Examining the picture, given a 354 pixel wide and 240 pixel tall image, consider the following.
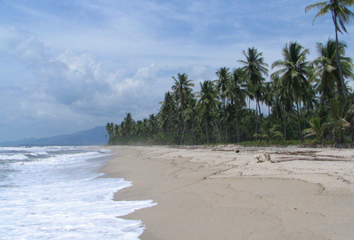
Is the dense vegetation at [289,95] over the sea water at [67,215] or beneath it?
over

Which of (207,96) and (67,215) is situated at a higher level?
(207,96)

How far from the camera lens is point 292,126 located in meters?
37.7

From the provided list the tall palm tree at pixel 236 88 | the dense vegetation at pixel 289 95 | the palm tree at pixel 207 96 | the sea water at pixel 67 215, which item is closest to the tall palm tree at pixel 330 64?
the dense vegetation at pixel 289 95

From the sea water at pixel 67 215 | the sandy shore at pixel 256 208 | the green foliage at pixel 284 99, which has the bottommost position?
the sea water at pixel 67 215

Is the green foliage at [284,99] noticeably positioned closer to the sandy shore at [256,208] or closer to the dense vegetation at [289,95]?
the dense vegetation at [289,95]

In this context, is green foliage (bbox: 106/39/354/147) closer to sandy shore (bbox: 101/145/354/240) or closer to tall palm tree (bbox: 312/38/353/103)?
tall palm tree (bbox: 312/38/353/103)

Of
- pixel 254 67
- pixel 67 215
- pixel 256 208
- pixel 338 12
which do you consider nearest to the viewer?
pixel 256 208

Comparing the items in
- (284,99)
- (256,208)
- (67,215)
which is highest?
(284,99)

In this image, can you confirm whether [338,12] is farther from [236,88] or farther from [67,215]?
[67,215]

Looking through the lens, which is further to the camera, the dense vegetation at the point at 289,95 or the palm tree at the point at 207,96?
the palm tree at the point at 207,96

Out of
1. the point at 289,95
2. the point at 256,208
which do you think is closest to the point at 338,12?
the point at 289,95

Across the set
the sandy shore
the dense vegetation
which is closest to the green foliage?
the dense vegetation

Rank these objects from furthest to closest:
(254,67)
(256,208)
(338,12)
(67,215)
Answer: (254,67) → (338,12) → (67,215) → (256,208)

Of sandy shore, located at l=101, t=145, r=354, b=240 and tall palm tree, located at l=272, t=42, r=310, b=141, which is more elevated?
tall palm tree, located at l=272, t=42, r=310, b=141
